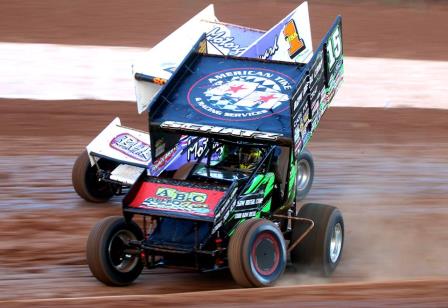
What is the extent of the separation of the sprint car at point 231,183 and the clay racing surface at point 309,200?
30 cm

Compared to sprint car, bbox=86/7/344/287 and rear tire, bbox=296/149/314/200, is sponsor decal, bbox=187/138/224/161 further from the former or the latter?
rear tire, bbox=296/149/314/200

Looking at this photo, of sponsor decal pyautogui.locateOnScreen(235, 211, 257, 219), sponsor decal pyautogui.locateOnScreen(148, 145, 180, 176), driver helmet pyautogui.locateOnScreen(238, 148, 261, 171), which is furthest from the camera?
sponsor decal pyautogui.locateOnScreen(148, 145, 180, 176)

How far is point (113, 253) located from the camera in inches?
322

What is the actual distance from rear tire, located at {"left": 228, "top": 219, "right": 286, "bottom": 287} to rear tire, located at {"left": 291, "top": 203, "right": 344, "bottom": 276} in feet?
1.74

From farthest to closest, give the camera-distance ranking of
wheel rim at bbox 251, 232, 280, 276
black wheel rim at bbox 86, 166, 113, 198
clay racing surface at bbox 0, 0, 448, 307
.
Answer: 1. black wheel rim at bbox 86, 166, 113, 198
2. wheel rim at bbox 251, 232, 280, 276
3. clay racing surface at bbox 0, 0, 448, 307

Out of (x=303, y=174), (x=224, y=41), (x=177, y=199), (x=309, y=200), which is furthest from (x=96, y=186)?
(x=177, y=199)

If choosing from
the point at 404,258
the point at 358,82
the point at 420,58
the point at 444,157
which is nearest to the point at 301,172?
the point at 404,258

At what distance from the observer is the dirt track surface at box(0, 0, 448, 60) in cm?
1952

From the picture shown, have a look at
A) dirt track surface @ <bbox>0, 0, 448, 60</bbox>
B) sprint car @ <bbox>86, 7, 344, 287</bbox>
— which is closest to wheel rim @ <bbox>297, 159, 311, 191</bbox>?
sprint car @ <bbox>86, 7, 344, 287</bbox>

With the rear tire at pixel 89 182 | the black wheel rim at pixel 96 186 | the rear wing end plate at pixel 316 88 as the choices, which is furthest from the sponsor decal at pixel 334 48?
the black wheel rim at pixel 96 186

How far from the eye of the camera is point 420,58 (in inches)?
752

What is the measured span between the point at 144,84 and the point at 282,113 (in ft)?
8.52

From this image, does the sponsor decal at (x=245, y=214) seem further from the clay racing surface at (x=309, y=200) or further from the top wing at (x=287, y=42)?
the top wing at (x=287, y=42)

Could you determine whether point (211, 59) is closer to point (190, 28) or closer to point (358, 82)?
point (190, 28)
